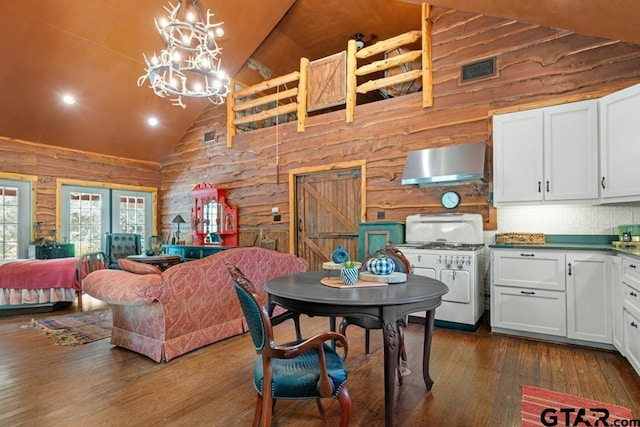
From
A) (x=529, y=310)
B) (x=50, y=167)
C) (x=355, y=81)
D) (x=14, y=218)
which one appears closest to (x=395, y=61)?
(x=355, y=81)

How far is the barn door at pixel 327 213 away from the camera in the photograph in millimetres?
5547

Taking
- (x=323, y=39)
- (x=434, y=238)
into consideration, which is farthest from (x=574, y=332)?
(x=323, y=39)

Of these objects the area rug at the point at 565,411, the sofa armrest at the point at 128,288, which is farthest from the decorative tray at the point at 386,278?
the sofa armrest at the point at 128,288

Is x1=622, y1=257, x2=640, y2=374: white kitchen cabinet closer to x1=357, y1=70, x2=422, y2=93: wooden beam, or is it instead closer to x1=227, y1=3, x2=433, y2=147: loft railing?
x1=227, y1=3, x2=433, y2=147: loft railing

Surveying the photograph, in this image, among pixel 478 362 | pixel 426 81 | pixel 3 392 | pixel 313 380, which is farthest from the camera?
pixel 426 81

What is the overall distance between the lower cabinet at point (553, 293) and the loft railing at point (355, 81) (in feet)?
8.06

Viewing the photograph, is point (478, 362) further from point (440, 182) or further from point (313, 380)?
point (440, 182)

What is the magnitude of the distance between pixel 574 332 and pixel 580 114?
84.7 inches

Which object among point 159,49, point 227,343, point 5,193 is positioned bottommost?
point 227,343

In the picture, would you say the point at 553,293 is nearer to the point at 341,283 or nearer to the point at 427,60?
the point at 341,283

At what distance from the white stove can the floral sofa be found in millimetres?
2014

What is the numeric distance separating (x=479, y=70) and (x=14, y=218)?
7.90 metres

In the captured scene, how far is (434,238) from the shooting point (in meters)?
4.45

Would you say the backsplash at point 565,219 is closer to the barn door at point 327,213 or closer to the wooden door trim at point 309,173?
the wooden door trim at point 309,173
